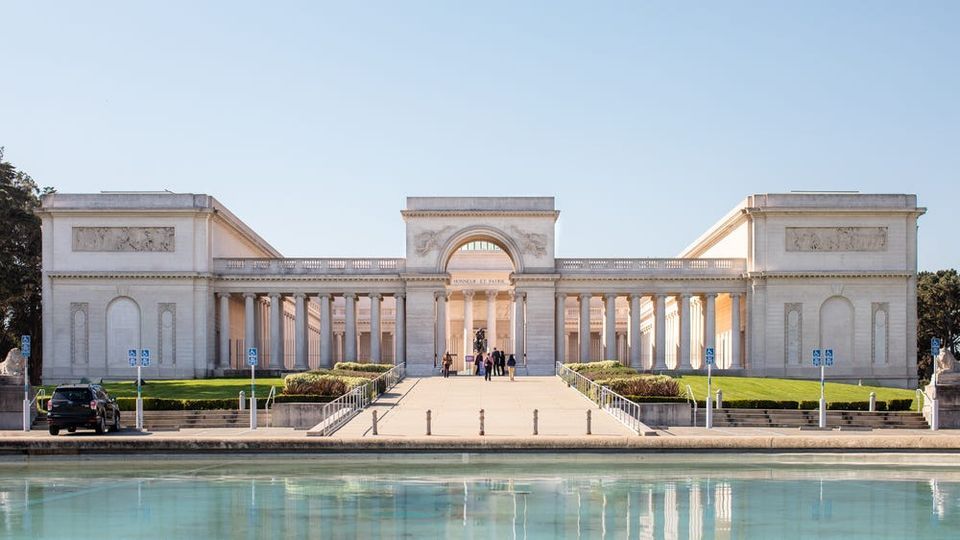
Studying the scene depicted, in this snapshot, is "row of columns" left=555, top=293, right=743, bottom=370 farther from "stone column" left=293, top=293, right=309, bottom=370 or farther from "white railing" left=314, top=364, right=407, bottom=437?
"white railing" left=314, top=364, right=407, bottom=437

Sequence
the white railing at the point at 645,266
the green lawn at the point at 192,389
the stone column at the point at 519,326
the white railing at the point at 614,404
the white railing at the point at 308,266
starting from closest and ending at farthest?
the white railing at the point at 614,404
the green lawn at the point at 192,389
the stone column at the point at 519,326
the white railing at the point at 308,266
the white railing at the point at 645,266

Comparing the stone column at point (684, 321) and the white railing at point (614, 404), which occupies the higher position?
the stone column at point (684, 321)

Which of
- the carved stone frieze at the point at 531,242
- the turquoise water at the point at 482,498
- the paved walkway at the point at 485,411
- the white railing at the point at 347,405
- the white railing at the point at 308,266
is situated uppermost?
the carved stone frieze at the point at 531,242

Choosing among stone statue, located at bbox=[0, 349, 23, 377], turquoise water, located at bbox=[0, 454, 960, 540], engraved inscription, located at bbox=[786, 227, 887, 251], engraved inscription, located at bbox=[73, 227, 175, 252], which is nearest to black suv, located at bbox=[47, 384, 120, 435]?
stone statue, located at bbox=[0, 349, 23, 377]

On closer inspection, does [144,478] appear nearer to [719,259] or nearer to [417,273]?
[417,273]

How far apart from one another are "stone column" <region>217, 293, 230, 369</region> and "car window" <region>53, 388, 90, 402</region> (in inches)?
1830

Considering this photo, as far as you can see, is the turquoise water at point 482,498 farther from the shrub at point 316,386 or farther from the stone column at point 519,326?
the stone column at point 519,326

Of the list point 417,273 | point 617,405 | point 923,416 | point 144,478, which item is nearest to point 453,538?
point 144,478

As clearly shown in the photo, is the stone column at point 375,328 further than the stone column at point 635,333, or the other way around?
the stone column at point 375,328

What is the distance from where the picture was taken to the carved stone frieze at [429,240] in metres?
85.4

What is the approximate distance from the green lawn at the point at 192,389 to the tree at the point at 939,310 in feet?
216

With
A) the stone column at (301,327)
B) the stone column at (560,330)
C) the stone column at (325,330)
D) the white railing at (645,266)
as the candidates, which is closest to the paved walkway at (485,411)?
the stone column at (560,330)

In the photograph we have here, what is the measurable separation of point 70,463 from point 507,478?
470 inches

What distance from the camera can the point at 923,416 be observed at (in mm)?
45812
